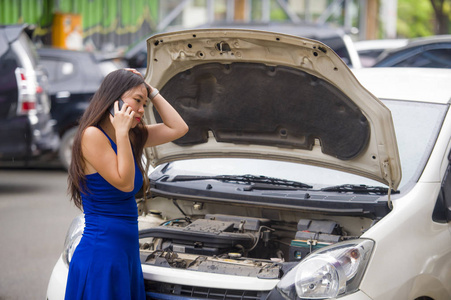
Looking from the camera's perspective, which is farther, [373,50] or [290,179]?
[373,50]

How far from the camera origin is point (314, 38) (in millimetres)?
12484

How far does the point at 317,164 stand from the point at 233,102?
2.05ft

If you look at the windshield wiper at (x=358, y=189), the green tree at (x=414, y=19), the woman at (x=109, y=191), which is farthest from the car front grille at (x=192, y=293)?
the green tree at (x=414, y=19)

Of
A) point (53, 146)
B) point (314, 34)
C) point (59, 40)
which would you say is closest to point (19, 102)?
point (53, 146)

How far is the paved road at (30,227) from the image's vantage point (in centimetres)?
610

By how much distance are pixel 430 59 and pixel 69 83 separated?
5973 millimetres

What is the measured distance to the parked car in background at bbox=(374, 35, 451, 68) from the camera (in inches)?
330

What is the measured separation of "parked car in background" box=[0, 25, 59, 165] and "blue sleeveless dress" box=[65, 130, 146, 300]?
631 centimetres

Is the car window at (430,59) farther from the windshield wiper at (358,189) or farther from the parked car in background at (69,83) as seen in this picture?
the parked car in background at (69,83)

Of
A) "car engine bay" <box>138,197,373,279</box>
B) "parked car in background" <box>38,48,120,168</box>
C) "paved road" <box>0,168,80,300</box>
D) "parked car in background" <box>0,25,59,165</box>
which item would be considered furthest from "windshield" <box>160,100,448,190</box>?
"parked car in background" <box>38,48,120,168</box>

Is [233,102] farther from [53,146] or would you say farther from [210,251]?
[53,146]

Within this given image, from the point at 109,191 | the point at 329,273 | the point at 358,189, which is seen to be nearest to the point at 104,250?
the point at 109,191

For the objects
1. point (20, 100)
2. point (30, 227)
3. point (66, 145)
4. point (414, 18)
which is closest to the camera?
point (30, 227)

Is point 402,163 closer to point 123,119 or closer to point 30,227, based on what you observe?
point 123,119
